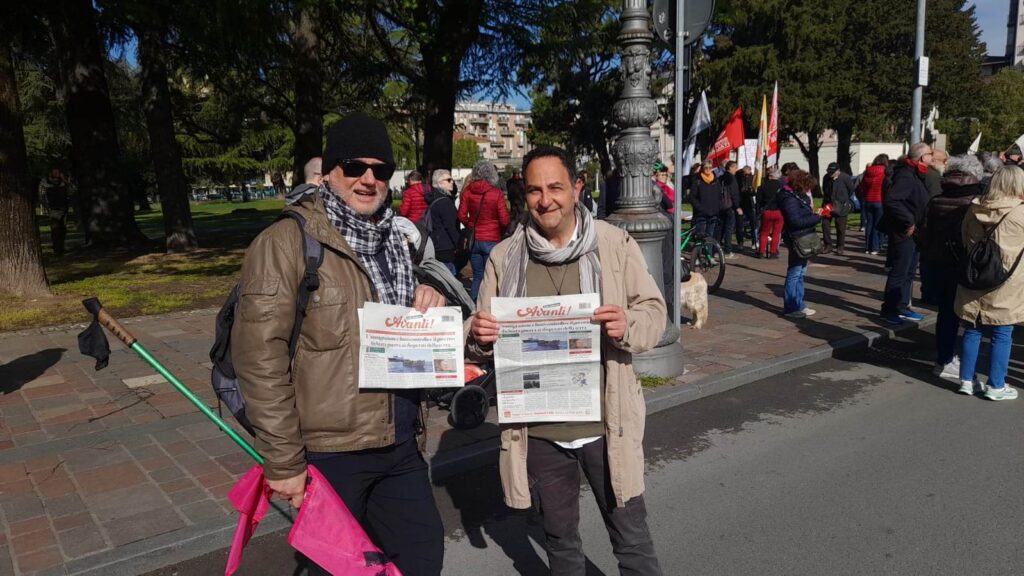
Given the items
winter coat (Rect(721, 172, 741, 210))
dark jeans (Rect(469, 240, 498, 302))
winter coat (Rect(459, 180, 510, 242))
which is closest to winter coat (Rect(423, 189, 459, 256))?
winter coat (Rect(459, 180, 510, 242))

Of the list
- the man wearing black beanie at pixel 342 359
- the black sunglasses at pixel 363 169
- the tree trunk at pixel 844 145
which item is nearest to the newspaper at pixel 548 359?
the man wearing black beanie at pixel 342 359

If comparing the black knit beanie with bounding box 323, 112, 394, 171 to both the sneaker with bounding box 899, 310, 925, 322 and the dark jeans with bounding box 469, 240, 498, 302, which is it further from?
the sneaker with bounding box 899, 310, 925, 322

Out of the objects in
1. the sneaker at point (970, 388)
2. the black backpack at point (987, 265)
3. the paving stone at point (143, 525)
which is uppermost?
the black backpack at point (987, 265)

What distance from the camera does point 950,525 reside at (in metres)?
3.62

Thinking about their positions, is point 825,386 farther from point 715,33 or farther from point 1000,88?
point 1000,88

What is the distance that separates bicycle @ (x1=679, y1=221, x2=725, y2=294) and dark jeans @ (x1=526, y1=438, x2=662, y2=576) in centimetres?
815

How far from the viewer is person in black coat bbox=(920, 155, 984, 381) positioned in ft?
20.0

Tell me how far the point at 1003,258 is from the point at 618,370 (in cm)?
430

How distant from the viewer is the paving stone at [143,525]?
139 inches

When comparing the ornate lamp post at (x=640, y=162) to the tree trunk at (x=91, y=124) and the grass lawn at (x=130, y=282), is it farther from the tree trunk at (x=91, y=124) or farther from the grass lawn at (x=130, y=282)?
the tree trunk at (x=91, y=124)

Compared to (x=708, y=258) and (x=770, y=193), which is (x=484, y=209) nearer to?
(x=708, y=258)

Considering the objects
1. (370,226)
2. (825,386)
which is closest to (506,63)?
(825,386)

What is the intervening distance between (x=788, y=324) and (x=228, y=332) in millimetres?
7370

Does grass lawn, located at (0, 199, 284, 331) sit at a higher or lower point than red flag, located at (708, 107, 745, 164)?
lower
